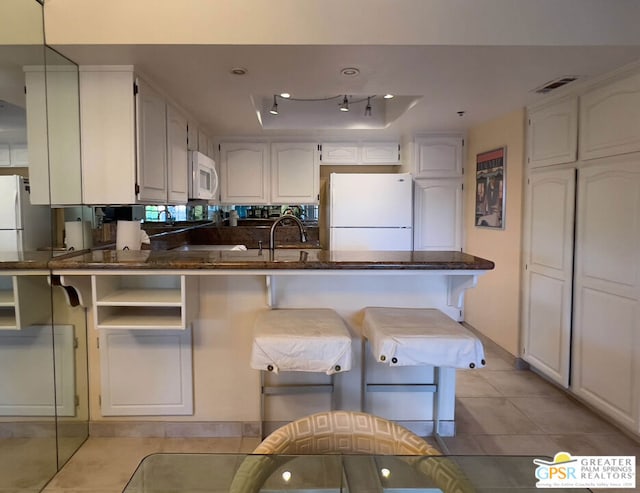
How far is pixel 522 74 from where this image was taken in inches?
95.9

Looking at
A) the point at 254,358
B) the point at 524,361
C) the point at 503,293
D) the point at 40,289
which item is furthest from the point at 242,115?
the point at 524,361

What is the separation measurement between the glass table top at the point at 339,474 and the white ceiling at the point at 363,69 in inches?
70.6

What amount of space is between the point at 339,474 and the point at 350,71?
2.02m

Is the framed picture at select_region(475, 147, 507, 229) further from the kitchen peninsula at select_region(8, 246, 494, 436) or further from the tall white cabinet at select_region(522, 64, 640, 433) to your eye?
the kitchen peninsula at select_region(8, 246, 494, 436)

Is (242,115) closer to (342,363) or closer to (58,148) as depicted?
(58,148)

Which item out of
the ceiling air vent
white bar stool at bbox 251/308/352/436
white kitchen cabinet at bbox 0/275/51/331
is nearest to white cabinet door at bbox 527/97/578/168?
the ceiling air vent

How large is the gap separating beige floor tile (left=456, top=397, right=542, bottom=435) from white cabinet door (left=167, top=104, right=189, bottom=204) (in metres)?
2.39

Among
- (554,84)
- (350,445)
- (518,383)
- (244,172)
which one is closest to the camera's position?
(350,445)

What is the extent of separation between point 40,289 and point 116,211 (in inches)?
36.6

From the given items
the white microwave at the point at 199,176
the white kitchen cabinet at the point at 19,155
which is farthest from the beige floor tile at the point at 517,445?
the white kitchen cabinet at the point at 19,155

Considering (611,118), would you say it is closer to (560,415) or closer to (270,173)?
(560,415)

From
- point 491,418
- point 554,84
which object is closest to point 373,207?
point 554,84

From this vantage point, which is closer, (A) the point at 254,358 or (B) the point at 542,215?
(A) the point at 254,358

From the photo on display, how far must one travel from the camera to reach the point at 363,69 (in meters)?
2.33
